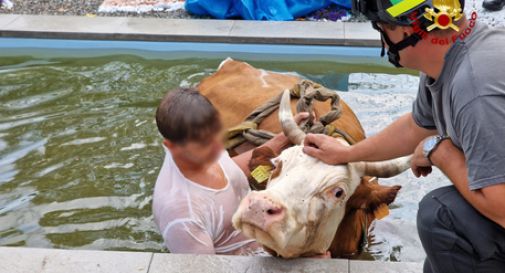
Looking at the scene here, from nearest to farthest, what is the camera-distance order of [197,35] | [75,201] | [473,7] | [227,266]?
1. [227,266]
2. [75,201]
3. [197,35]
4. [473,7]

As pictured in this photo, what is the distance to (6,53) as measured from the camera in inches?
340

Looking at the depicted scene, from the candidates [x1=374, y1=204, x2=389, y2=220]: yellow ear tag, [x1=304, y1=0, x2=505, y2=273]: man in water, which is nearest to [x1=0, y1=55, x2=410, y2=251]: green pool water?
[x1=374, y1=204, x2=389, y2=220]: yellow ear tag

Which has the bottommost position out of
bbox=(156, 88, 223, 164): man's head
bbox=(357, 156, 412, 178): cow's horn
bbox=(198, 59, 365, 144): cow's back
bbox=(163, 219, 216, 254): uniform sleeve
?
bbox=(198, 59, 365, 144): cow's back

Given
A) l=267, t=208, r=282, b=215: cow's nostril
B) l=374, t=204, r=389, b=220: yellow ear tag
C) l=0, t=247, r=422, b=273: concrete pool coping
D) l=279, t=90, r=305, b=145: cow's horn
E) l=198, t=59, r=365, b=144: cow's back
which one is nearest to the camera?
l=267, t=208, r=282, b=215: cow's nostril

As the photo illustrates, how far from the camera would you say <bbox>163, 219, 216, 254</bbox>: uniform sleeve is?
11.8 ft

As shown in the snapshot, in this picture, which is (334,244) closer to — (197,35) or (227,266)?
(227,266)

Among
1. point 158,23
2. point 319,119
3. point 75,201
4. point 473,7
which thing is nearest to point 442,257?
point 319,119

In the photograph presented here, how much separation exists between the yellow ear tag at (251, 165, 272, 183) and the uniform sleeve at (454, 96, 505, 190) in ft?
4.57

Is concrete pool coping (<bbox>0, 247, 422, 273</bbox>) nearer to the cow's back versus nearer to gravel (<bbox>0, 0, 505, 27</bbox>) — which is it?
the cow's back

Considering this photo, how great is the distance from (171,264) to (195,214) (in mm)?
326

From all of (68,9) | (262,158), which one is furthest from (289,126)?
(68,9)

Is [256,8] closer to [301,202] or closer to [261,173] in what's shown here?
[261,173]

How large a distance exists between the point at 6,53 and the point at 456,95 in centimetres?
715

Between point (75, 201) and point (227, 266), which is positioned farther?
point (75, 201)
